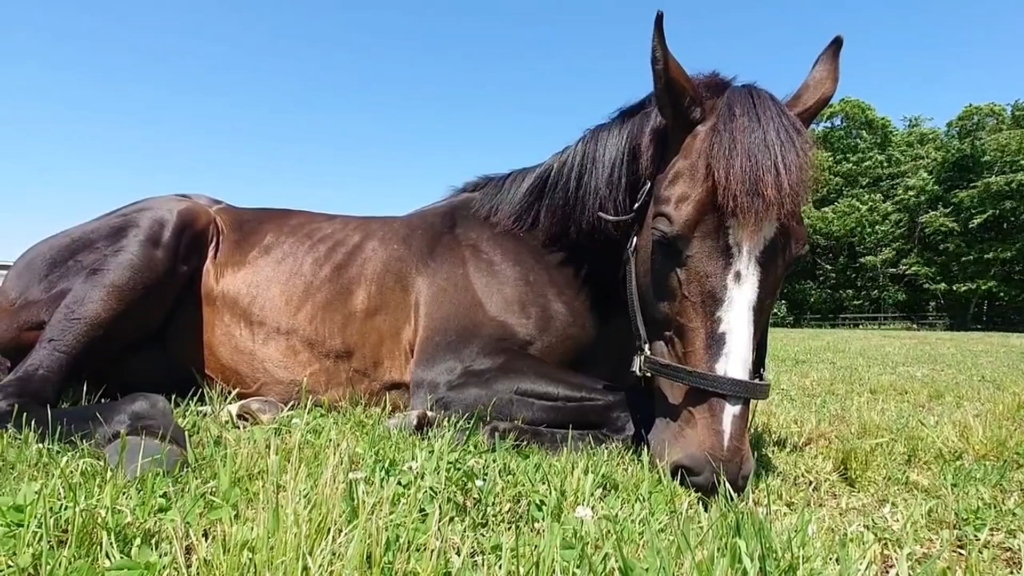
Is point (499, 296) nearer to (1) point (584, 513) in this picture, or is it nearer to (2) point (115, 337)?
(1) point (584, 513)

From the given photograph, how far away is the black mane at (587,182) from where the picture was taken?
305cm

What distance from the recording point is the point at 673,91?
275 centimetres

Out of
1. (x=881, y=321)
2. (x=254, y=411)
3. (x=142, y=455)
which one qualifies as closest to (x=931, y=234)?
(x=881, y=321)

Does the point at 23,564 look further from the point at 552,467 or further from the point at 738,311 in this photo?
the point at 738,311

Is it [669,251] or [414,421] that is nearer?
[669,251]

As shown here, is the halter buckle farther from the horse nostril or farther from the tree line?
the tree line

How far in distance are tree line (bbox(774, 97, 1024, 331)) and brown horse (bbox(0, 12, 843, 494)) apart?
35.2 meters

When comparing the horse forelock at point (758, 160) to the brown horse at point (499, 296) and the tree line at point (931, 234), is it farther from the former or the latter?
the tree line at point (931, 234)

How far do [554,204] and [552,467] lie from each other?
1.67 metres

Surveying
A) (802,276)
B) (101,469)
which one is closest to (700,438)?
(101,469)

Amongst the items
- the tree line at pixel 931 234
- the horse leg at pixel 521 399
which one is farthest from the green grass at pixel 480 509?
the tree line at pixel 931 234

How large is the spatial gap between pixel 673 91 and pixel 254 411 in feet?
7.82

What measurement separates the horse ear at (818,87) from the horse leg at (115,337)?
301 cm

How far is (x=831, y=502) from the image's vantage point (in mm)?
2244
